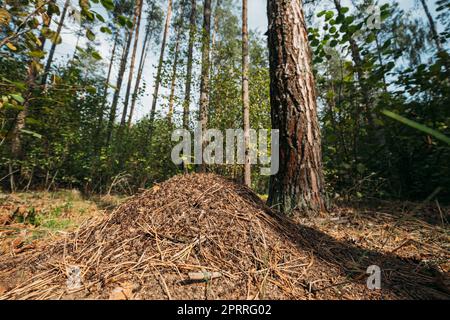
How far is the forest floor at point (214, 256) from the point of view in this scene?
849 mm

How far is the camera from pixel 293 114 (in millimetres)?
1870

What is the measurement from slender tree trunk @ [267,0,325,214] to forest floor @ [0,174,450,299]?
337 millimetres

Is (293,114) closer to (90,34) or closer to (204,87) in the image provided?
(90,34)

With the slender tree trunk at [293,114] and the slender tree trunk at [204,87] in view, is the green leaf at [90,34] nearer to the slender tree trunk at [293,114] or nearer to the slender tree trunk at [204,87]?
the slender tree trunk at [293,114]

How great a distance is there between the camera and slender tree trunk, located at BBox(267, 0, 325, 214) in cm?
180

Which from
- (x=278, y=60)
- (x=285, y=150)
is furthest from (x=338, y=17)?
(x=285, y=150)

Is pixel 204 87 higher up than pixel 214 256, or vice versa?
pixel 204 87

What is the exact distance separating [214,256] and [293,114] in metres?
1.41

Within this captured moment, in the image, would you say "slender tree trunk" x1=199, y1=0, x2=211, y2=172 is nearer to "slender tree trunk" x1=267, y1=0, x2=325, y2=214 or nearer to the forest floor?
"slender tree trunk" x1=267, y1=0, x2=325, y2=214

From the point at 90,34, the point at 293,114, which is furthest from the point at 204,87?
the point at 90,34

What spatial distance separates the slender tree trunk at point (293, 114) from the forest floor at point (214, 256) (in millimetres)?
337

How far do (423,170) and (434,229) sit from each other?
1.27 meters

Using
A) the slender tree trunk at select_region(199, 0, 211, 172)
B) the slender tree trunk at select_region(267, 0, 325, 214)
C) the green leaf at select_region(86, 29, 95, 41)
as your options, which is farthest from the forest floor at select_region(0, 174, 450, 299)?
the slender tree trunk at select_region(199, 0, 211, 172)

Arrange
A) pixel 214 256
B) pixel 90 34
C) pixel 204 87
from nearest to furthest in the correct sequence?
pixel 214 256 → pixel 90 34 → pixel 204 87
